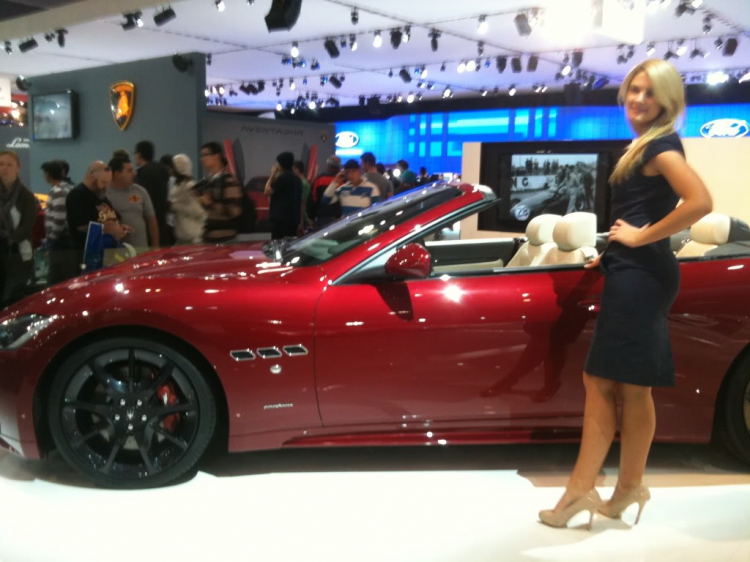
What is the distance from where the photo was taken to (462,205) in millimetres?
2934

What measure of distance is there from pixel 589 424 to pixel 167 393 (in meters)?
1.60

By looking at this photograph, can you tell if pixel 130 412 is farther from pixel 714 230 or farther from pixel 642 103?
pixel 714 230

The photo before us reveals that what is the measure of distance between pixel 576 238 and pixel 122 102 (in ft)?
30.7

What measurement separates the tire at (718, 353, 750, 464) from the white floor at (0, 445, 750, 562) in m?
0.19

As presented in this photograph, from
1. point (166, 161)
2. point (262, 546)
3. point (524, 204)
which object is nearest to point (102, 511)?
point (262, 546)

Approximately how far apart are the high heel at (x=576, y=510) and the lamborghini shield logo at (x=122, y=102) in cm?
978

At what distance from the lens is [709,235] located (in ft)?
10.8

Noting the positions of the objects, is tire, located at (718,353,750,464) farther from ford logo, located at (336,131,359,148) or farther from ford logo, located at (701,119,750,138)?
ford logo, located at (336,131,359,148)

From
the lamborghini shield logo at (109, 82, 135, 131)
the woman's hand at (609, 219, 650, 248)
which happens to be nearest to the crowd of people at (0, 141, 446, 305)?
the woman's hand at (609, 219, 650, 248)

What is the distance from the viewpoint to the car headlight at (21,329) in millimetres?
2701

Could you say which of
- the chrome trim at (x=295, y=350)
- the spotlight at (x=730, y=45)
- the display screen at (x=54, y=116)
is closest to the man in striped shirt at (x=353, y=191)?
the chrome trim at (x=295, y=350)

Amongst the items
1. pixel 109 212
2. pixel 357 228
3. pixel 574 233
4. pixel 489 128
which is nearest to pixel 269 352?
pixel 357 228

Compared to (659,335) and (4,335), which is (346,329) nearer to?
(659,335)

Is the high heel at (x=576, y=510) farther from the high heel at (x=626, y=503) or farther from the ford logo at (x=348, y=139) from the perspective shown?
the ford logo at (x=348, y=139)
